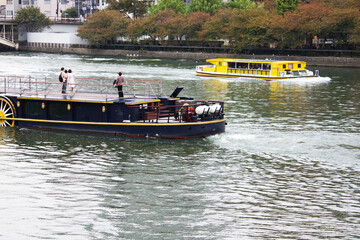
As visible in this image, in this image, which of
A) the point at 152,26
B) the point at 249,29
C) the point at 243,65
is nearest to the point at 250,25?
the point at 249,29

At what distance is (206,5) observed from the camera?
139625mm

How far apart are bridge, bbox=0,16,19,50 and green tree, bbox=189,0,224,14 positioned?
45.9m

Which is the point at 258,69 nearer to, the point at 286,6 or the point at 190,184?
the point at 286,6

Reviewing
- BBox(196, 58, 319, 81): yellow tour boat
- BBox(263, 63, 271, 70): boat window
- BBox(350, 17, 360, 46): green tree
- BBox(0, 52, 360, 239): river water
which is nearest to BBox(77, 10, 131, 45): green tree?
BBox(350, 17, 360, 46): green tree

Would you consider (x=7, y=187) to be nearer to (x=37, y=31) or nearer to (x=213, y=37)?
(x=213, y=37)

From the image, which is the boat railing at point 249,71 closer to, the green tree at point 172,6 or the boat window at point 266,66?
the boat window at point 266,66

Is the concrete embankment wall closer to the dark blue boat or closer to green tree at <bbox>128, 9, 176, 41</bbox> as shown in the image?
green tree at <bbox>128, 9, 176, 41</bbox>

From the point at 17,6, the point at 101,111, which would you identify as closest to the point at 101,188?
the point at 101,111

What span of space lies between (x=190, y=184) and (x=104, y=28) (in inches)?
4671

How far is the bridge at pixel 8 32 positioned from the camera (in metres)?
149

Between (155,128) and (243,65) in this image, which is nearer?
(155,128)

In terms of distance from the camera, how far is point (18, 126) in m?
35.4

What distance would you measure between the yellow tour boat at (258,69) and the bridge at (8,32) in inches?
3255

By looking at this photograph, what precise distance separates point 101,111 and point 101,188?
1018cm
